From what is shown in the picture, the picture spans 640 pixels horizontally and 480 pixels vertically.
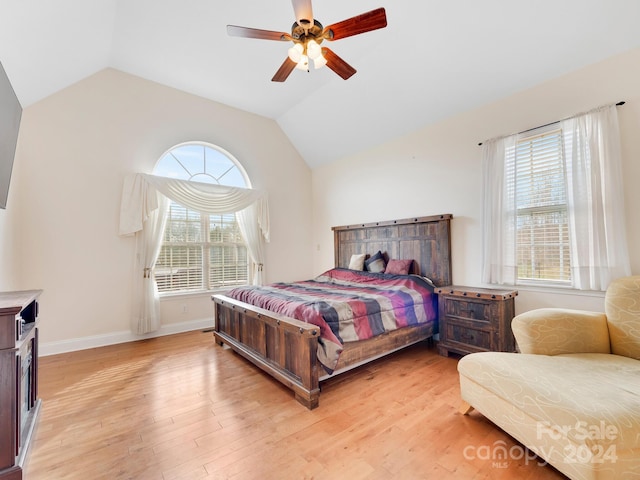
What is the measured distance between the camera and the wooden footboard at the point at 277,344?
6.84ft

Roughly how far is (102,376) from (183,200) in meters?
2.33

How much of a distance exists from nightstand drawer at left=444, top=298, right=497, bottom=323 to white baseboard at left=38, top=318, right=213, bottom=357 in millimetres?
3435

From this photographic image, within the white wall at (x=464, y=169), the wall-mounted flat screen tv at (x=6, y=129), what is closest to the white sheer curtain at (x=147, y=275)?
the wall-mounted flat screen tv at (x=6, y=129)

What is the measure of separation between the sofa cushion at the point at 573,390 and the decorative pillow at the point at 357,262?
2.51 meters

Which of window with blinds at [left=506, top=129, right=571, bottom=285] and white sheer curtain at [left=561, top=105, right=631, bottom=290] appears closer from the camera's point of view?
white sheer curtain at [left=561, top=105, right=631, bottom=290]

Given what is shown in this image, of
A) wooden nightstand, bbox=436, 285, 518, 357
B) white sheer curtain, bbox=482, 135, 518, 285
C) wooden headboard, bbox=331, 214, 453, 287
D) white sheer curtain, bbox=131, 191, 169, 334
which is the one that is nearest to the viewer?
wooden nightstand, bbox=436, 285, 518, 357

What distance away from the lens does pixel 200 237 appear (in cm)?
439

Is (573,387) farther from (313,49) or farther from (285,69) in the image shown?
(285,69)

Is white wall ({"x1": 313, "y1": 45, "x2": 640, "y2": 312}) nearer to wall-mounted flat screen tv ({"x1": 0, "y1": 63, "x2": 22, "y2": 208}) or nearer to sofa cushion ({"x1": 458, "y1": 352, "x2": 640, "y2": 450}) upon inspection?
sofa cushion ({"x1": 458, "y1": 352, "x2": 640, "y2": 450})

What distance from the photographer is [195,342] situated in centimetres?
363

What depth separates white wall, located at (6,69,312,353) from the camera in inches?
126

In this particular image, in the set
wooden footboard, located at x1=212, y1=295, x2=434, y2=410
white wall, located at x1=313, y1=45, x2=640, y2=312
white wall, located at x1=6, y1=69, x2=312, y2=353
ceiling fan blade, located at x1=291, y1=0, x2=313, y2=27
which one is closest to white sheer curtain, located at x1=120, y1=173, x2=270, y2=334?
white wall, located at x1=6, y1=69, x2=312, y2=353

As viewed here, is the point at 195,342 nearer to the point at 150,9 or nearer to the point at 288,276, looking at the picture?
the point at 288,276

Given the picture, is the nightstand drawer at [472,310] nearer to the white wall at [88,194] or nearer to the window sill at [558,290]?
the window sill at [558,290]
